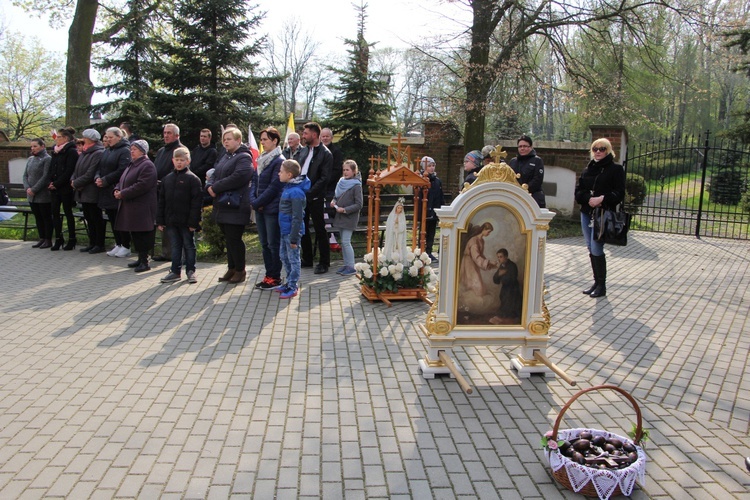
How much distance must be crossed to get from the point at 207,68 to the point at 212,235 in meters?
5.27

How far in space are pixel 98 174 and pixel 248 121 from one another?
4641mm

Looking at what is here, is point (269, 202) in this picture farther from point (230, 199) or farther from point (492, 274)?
point (492, 274)

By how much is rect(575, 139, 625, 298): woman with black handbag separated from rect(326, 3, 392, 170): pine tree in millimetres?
7120

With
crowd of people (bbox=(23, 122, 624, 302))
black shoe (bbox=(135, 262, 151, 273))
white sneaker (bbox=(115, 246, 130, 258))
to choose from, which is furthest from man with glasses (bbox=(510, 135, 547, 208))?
white sneaker (bbox=(115, 246, 130, 258))

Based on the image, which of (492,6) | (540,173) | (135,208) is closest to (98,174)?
(135,208)

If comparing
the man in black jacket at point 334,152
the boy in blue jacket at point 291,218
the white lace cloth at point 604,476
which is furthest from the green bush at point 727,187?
the white lace cloth at point 604,476

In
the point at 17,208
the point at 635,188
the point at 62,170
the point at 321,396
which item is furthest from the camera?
the point at 635,188

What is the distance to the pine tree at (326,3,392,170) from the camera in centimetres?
1417

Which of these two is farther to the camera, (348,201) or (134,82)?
(134,82)

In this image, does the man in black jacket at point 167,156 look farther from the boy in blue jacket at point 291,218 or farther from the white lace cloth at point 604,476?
the white lace cloth at point 604,476

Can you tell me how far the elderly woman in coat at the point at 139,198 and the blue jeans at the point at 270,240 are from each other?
2.08m

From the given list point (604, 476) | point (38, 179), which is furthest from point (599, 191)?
point (38, 179)

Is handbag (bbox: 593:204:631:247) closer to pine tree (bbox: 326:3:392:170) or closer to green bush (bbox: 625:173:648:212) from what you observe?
pine tree (bbox: 326:3:392:170)

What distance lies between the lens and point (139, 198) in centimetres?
917
